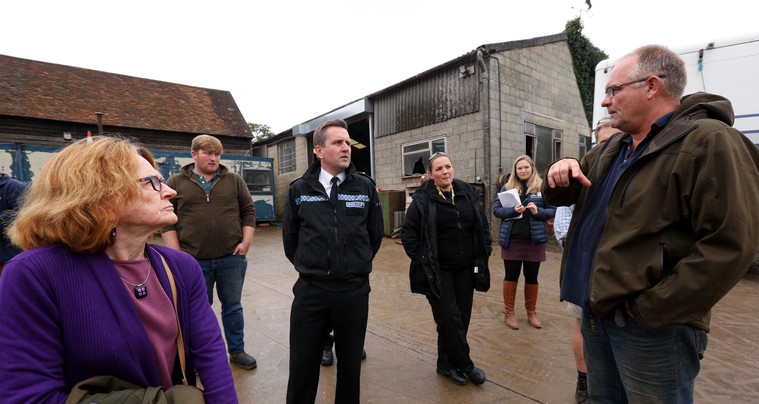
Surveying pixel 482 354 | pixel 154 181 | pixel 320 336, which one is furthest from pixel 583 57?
pixel 154 181

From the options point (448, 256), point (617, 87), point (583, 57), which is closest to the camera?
point (617, 87)

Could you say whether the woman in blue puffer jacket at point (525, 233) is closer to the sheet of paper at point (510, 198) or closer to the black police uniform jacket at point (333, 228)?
the sheet of paper at point (510, 198)

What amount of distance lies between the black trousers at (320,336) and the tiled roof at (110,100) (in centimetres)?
1752

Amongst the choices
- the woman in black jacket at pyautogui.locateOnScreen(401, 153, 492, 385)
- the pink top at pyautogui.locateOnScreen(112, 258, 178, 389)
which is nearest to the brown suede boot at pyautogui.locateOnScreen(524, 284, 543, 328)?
the woman in black jacket at pyautogui.locateOnScreen(401, 153, 492, 385)

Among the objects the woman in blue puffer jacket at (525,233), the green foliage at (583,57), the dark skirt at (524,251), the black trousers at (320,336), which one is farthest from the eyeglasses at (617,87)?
the green foliage at (583,57)

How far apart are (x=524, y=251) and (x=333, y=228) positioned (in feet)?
8.27

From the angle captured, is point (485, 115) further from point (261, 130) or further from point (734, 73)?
point (261, 130)

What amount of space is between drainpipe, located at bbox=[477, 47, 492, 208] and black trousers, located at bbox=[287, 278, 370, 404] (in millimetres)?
8238

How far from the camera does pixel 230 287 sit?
333 cm

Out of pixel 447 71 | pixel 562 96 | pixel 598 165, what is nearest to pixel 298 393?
pixel 598 165

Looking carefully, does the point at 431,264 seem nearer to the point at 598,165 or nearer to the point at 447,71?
the point at 598,165

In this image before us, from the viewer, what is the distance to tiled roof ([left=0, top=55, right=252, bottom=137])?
14617 millimetres

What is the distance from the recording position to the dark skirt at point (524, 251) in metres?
3.97

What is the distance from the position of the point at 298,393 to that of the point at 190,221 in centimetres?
179
